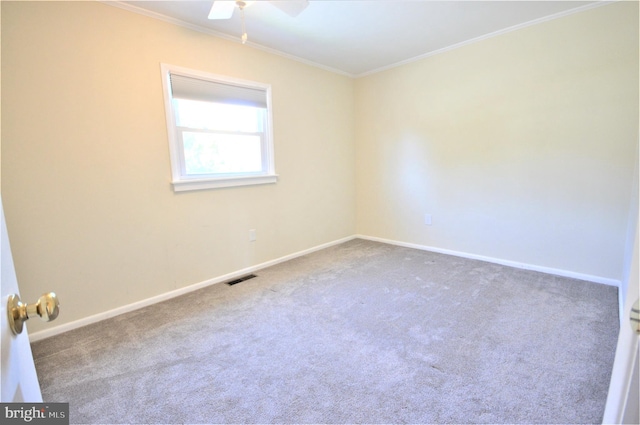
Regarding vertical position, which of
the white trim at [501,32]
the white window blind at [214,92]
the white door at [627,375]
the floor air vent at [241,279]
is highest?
the white trim at [501,32]

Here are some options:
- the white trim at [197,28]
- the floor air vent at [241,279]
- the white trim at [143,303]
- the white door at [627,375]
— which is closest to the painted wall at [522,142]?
the white trim at [197,28]

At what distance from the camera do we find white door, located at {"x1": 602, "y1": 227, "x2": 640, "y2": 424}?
1.72ft

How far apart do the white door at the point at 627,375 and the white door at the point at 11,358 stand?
1.06 m

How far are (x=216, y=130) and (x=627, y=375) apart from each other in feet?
10.2

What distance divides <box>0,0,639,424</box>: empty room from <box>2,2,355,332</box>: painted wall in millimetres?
15

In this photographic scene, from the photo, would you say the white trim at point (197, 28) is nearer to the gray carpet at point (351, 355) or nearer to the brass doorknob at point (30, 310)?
the gray carpet at point (351, 355)

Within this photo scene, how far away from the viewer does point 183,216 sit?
279 centimetres

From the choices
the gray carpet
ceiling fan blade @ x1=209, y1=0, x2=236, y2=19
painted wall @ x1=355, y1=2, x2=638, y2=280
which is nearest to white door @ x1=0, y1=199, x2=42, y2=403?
the gray carpet

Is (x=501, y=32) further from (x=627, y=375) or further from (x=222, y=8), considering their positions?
(x=627, y=375)

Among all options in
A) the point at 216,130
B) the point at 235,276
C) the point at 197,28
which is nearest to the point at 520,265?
the point at 235,276

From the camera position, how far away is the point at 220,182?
9.85 ft

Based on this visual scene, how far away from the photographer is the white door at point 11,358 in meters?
0.53

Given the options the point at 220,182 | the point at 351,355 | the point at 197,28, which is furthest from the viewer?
the point at 220,182

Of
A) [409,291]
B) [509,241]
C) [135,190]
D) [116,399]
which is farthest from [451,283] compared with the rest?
[135,190]
